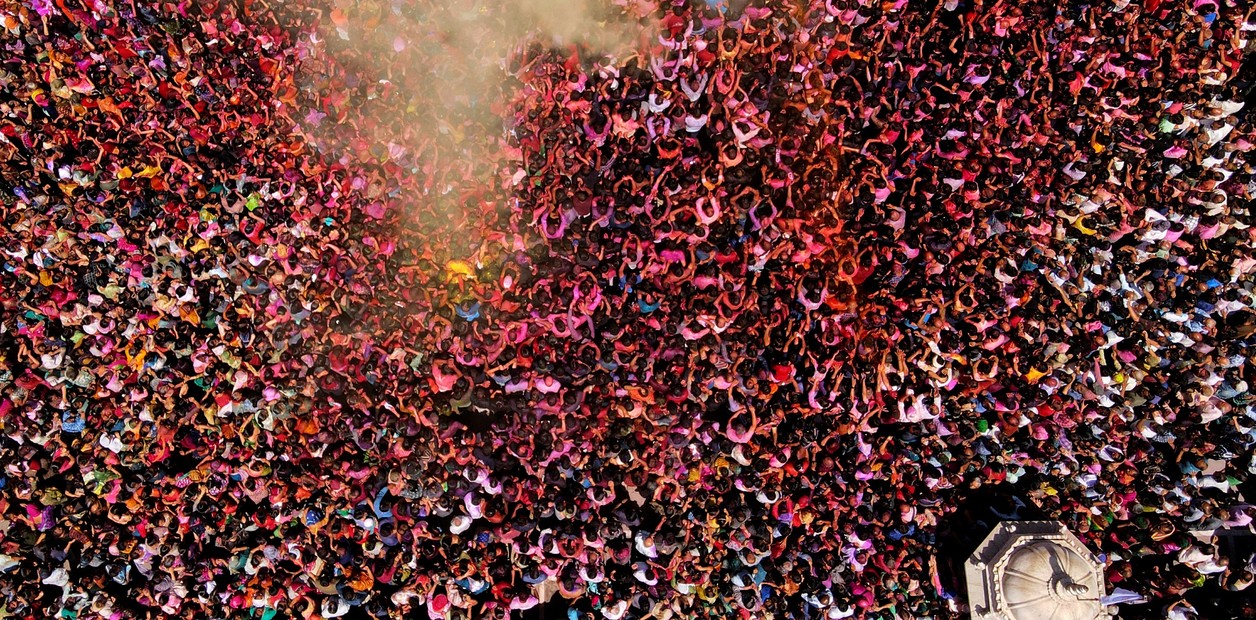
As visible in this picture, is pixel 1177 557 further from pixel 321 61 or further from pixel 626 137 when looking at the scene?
pixel 321 61

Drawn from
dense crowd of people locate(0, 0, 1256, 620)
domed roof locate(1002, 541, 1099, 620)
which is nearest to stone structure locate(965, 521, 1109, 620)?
domed roof locate(1002, 541, 1099, 620)

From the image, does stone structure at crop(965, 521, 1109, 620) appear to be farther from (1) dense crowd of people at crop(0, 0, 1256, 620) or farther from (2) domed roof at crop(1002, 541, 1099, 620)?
(1) dense crowd of people at crop(0, 0, 1256, 620)

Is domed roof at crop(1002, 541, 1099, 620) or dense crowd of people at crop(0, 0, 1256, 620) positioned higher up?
dense crowd of people at crop(0, 0, 1256, 620)

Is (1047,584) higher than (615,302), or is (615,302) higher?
(615,302)

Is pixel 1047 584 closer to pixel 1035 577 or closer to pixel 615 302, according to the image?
pixel 1035 577

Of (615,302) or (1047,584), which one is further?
(615,302)

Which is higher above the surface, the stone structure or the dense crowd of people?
the dense crowd of people

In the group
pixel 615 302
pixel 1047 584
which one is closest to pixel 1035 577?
pixel 1047 584

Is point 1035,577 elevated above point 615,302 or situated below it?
below
